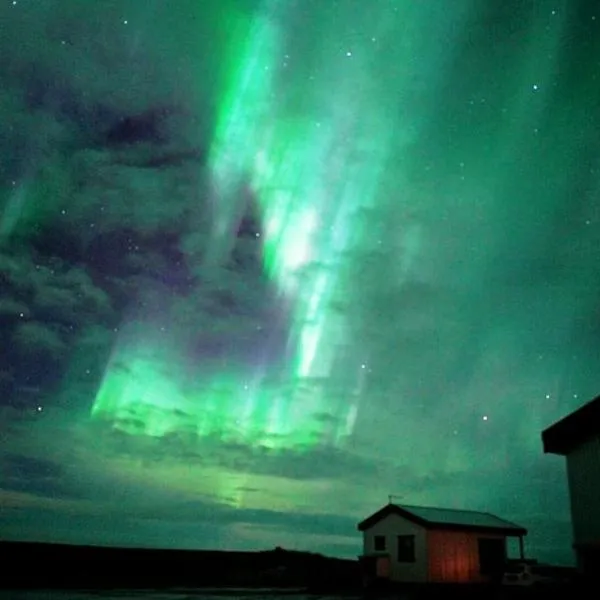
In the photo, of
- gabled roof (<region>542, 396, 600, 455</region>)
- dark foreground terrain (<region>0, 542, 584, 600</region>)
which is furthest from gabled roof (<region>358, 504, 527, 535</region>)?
gabled roof (<region>542, 396, 600, 455</region>)

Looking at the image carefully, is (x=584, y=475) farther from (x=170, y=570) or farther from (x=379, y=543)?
(x=170, y=570)

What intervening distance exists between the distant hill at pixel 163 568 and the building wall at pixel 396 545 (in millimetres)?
3733

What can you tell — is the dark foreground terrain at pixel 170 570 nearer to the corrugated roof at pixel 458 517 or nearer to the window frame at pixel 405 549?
the window frame at pixel 405 549

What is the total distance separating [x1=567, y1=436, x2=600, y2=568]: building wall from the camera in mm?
16938

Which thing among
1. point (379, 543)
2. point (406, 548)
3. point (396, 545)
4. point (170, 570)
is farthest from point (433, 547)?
point (170, 570)

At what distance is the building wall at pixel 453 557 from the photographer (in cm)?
3797

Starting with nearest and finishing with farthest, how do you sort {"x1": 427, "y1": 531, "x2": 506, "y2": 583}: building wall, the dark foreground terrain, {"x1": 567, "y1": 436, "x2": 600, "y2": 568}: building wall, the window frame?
{"x1": 567, "y1": 436, "x2": 600, "y2": 568}: building wall, {"x1": 427, "y1": 531, "x2": 506, "y2": 583}: building wall, the window frame, the dark foreground terrain

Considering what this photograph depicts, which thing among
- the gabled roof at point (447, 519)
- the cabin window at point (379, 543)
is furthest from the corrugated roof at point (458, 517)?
the cabin window at point (379, 543)

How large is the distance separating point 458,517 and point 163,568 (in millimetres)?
25891

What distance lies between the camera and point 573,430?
18.0 m

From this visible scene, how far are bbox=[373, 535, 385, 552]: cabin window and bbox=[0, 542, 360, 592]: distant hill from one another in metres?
3.54

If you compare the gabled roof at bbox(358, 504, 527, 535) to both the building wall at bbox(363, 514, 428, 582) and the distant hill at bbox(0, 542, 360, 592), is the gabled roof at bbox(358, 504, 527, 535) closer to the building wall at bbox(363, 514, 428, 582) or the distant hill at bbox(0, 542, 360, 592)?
the building wall at bbox(363, 514, 428, 582)

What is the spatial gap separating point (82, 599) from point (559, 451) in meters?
21.2

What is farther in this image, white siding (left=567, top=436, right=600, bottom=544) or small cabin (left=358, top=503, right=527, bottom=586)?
small cabin (left=358, top=503, right=527, bottom=586)
